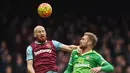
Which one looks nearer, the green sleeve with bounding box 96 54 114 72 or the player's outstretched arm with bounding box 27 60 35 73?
the green sleeve with bounding box 96 54 114 72

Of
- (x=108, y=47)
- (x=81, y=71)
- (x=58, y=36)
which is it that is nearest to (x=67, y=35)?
(x=58, y=36)

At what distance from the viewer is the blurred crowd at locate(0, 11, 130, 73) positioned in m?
15.8

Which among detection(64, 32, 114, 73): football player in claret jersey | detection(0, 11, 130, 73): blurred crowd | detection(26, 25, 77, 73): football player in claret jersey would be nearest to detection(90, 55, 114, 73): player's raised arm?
detection(64, 32, 114, 73): football player in claret jersey

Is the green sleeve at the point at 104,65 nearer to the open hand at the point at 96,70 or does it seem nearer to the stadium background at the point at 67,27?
the open hand at the point at 96,70

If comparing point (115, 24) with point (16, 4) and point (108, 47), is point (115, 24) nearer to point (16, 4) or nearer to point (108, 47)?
point (108, 47)

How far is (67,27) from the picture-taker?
60.4 ft

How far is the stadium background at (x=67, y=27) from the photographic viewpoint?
15949 millimetres

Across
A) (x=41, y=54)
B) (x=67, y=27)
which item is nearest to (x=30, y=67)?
(x=41, y=54)

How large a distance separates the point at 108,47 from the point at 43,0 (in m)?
3.46

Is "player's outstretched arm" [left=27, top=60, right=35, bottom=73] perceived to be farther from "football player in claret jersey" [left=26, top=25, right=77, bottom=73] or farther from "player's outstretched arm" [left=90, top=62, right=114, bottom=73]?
"player's outstretched arm" [left=90, top=62, right=114, bottom=73]

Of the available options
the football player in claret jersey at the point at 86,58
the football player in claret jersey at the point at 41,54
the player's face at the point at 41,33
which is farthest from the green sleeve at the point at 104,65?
the player's face at the point at 41,33

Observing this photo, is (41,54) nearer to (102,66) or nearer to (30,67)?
(30,67)

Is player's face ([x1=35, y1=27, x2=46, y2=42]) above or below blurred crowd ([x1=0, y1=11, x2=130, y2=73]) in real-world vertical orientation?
above

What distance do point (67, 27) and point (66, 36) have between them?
81 cm
